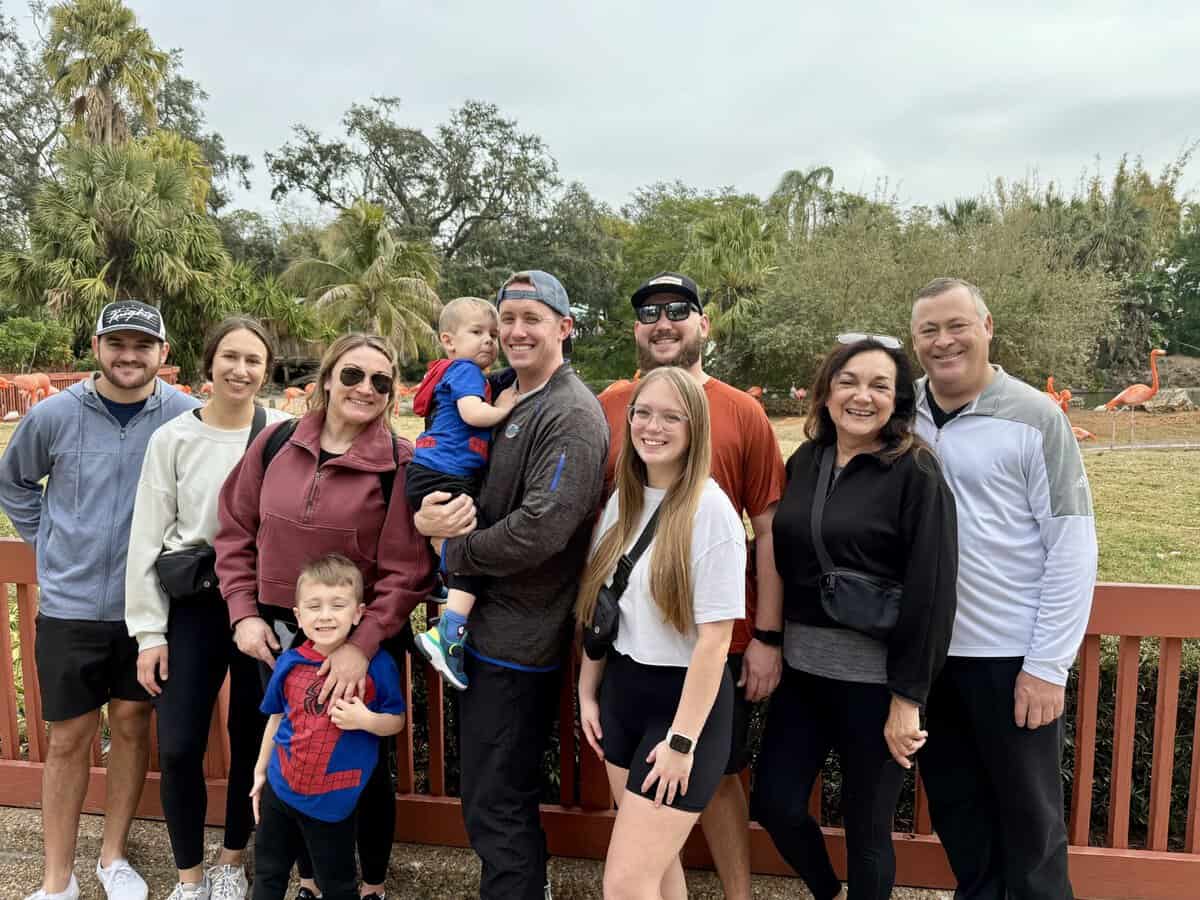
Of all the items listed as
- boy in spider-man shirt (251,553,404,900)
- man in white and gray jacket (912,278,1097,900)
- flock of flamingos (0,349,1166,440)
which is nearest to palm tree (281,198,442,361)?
flock of flamingos (0,349,1166,440)

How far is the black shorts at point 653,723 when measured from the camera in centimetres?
213

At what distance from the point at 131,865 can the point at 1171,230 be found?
43.5m

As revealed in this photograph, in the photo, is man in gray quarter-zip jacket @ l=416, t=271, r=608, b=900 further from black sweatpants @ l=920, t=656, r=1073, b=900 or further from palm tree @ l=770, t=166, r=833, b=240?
palm tree @ l=770, t=166, r=833, b=240

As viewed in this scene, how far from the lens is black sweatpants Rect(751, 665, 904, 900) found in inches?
91.2

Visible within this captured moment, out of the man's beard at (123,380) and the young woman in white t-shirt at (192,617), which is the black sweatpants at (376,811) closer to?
the young woman in white t-shirt at (192,617)

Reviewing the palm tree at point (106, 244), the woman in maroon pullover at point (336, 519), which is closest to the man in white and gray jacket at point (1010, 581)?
the woman in maroon pullover at point (336, 519)

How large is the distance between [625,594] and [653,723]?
1.18 feet

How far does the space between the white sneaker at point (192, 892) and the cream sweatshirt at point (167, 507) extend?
0.88 meters

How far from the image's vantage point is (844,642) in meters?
2.32

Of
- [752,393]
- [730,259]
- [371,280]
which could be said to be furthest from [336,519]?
[730,259]

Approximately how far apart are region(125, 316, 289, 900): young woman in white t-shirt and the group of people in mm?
11

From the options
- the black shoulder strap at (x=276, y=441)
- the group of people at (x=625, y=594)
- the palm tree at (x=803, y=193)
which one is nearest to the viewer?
the group of people at (x=625, y=594)

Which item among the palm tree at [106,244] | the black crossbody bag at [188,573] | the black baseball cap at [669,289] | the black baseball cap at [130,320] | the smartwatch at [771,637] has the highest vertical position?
the palm tree at [106,244]

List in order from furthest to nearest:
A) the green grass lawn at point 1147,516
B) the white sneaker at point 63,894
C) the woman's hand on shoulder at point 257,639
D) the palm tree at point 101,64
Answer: the palm tree at point 101,64
the green grass lawn at point 1147,516
the white sneaker at point 63,894
the woman's hand on shoulder at point 257,639
